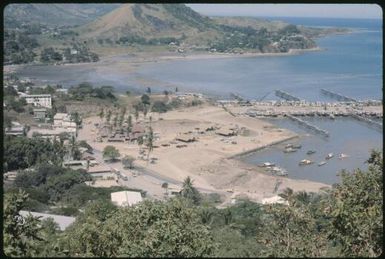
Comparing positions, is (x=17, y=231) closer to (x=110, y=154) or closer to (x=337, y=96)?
(x=110, y=154)

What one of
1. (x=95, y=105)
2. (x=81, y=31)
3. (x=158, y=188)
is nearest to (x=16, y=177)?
(x=158, y=188)

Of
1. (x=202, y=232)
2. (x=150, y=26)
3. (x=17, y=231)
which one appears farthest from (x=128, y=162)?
(x=150, y=26)

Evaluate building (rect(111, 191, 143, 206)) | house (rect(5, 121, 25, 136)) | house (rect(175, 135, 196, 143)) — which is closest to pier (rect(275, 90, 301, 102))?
house (rect(175, 135, 196, 143))

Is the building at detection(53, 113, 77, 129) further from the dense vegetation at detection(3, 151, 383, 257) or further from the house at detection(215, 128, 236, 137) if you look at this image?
the dense vegetation at detection(3, 151, 383, 257)

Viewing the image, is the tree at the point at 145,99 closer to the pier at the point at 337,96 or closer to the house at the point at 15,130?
the house at the point at 15,130

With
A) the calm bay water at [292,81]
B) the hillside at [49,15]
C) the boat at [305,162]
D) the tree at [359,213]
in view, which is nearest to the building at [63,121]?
the calm bay water at [292,81]

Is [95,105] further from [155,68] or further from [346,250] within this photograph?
[346,250]
